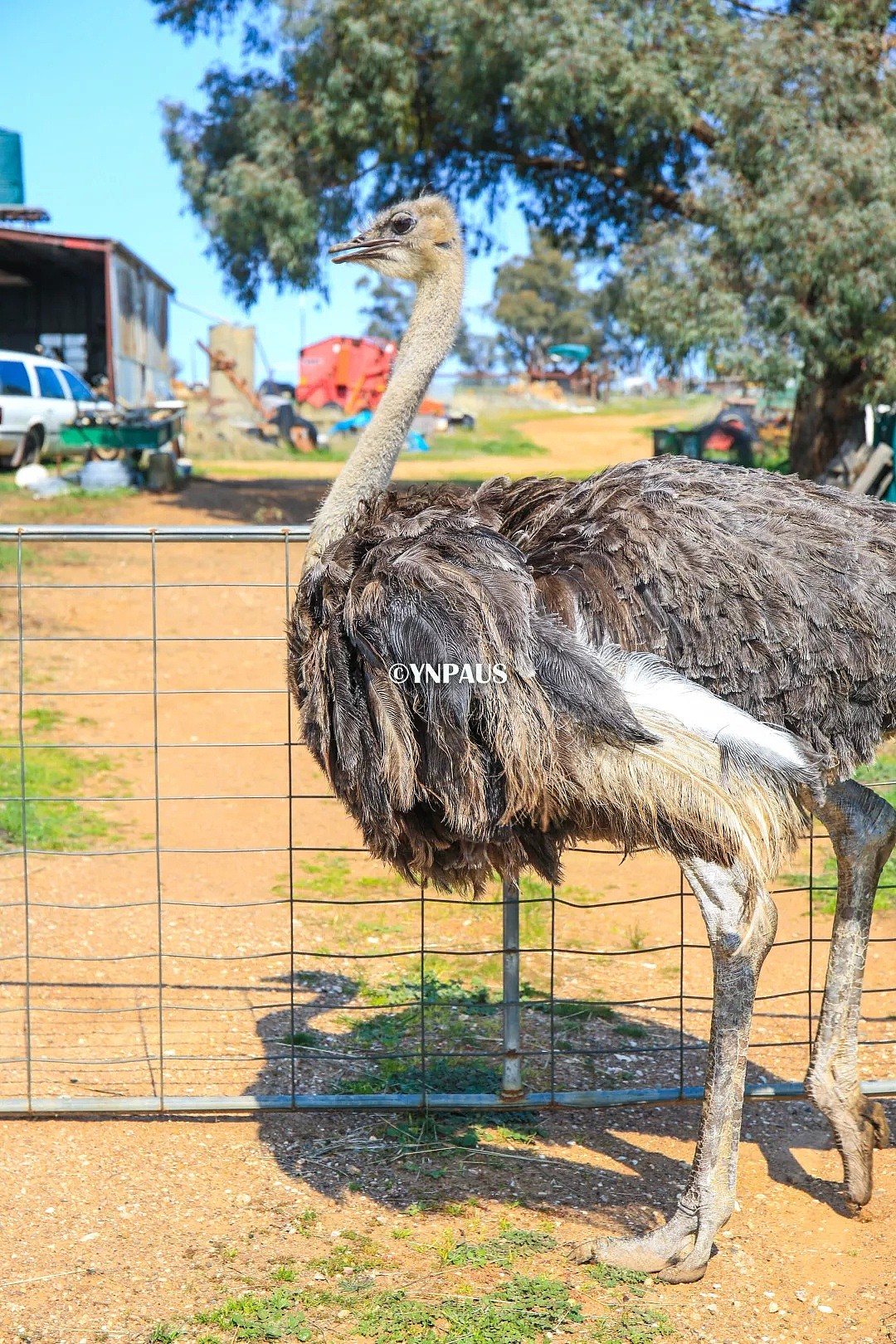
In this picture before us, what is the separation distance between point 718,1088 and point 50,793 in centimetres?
418

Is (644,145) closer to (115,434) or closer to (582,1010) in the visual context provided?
(115,434)

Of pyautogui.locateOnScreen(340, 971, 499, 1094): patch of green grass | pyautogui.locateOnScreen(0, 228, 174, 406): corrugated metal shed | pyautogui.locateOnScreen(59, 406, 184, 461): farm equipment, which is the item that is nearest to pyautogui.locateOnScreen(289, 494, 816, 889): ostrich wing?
pyautogui.locateOnScreen(340, 971, 499, 1094): patch of green grass

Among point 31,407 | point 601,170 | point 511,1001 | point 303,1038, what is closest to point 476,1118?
point 511,1001

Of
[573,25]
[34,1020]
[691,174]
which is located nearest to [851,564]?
[34,1020]

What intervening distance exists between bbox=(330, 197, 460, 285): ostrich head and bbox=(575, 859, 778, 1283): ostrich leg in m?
1.80

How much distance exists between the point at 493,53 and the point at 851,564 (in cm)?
1095

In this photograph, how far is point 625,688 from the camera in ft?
9.52

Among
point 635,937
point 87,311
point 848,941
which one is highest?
point 87,311

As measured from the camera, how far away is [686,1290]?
305 centimetres

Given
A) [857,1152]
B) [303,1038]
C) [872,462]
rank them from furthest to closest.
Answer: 1. [872,462]
2. [303,1038]
3. [857,1152]

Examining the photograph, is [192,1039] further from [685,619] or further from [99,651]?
[99,651]

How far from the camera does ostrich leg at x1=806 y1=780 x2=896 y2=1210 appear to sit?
3496 millimetres

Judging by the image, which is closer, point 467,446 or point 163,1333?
point 163,1333

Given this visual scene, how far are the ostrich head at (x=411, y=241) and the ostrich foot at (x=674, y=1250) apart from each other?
7.95 ft
